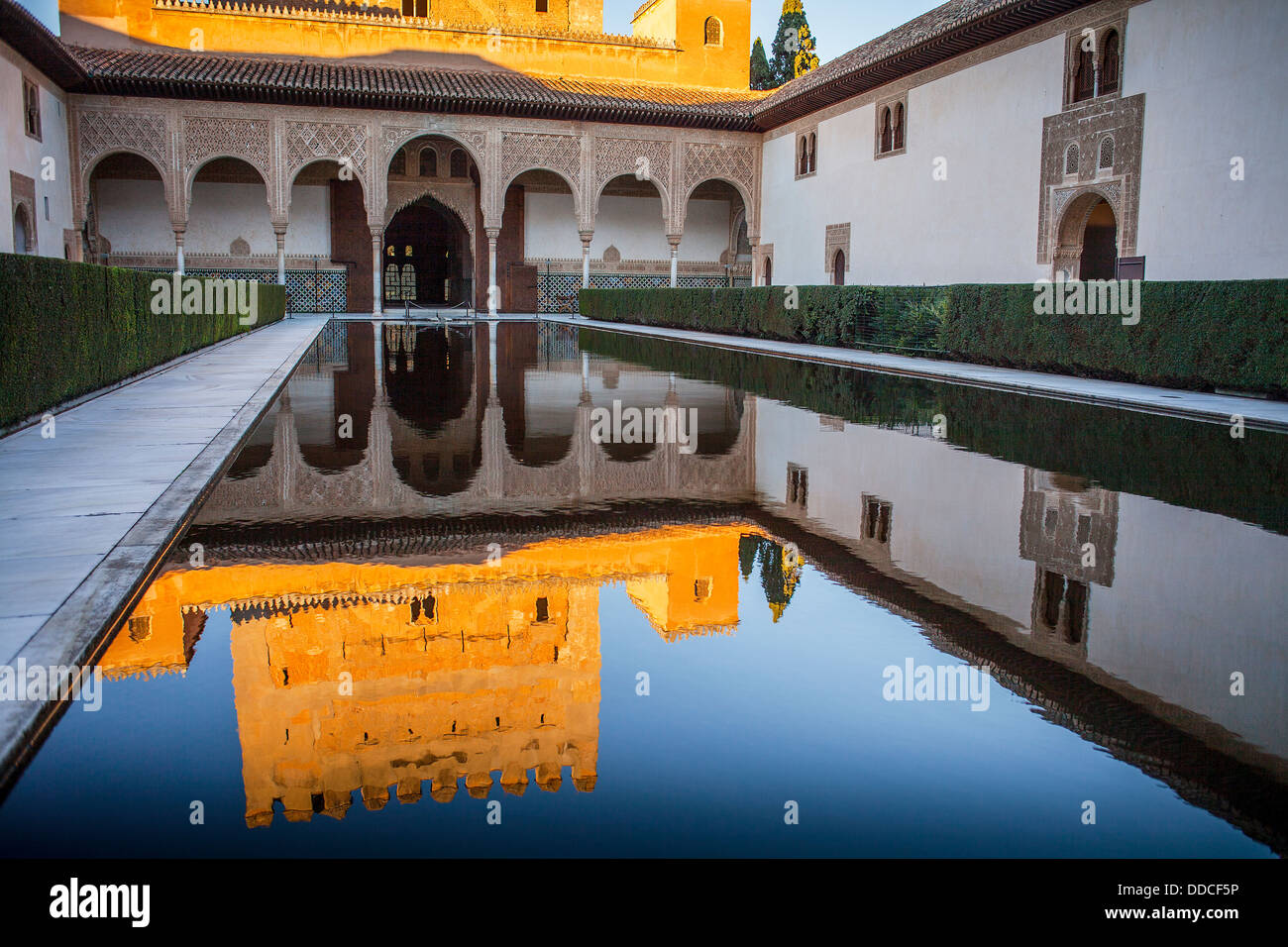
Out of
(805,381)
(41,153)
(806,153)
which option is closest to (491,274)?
(806,153)

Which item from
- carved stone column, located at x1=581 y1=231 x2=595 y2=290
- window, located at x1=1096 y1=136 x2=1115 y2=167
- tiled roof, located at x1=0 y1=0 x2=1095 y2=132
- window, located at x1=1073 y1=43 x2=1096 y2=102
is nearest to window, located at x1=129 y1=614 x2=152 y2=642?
window, located at x1=1096 y1=136 x2=1115 y2=167

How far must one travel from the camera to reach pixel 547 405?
9438 millimetres

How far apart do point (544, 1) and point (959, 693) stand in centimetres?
3214

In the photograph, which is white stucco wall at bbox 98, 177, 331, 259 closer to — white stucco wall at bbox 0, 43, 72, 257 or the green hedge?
white stucco wall at bbox 0, 43, 72, 257

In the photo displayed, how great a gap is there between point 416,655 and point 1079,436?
5908 millimetres

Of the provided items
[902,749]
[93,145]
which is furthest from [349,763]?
[93,145]

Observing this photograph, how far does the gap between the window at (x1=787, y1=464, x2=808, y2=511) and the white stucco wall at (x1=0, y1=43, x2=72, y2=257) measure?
634 inches

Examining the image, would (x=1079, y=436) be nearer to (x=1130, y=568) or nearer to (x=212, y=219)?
(x=1130, y=568)

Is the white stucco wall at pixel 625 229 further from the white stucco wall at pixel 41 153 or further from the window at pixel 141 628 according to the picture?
the window at pixel 141 628

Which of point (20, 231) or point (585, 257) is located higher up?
point (585, 257)

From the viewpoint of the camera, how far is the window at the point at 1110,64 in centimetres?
1554

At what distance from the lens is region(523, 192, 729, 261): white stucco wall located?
3006 cm

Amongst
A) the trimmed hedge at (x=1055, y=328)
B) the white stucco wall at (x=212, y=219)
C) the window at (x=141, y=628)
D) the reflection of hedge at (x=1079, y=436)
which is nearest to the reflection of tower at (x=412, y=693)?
the window at (x=141, y=628)

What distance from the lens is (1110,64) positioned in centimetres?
1571
